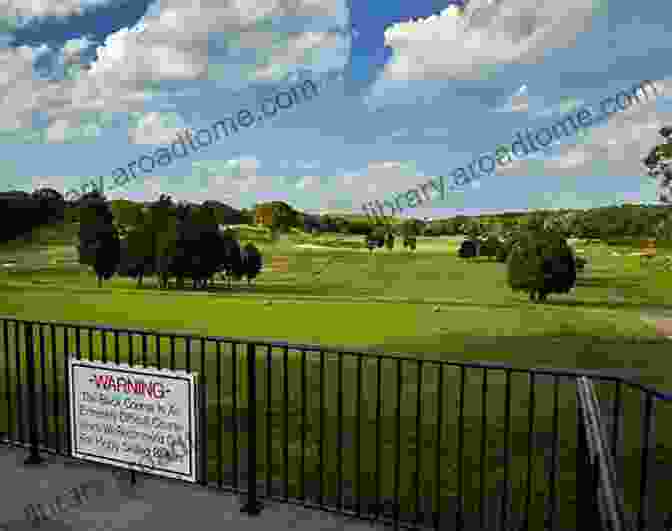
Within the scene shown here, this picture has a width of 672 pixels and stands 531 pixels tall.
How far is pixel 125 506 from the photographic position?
3.41 meters

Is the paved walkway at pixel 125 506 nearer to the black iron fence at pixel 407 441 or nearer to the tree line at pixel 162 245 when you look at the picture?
the black iron fence at pixel 407 441

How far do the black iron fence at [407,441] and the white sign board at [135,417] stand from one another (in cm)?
16

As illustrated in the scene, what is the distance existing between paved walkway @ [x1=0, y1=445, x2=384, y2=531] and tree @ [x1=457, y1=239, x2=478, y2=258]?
65.3ft

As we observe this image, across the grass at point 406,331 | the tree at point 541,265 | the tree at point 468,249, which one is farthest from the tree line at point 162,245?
the tree at point 541,265

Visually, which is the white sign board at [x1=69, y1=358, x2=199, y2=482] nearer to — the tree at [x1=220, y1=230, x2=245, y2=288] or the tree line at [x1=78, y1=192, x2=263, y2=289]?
the tree line at [x1=78, y1=192, x2=263, y2=289]

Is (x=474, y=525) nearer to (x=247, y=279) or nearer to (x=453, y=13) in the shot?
(x=453, y=13)

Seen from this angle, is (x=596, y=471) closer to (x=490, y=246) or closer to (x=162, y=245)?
(x=162, y=245)

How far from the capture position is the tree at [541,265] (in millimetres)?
21094

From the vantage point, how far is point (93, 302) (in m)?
19.3

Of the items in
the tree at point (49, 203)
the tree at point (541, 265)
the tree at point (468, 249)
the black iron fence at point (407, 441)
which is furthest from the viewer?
the tree at point (468, 249)

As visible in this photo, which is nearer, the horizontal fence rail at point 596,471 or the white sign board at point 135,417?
the horizontal fence rail at point 596,471

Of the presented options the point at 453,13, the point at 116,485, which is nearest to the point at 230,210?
the point at 453,13

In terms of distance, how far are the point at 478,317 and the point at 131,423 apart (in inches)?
710

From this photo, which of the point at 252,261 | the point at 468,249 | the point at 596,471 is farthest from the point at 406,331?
the point at 596,471
